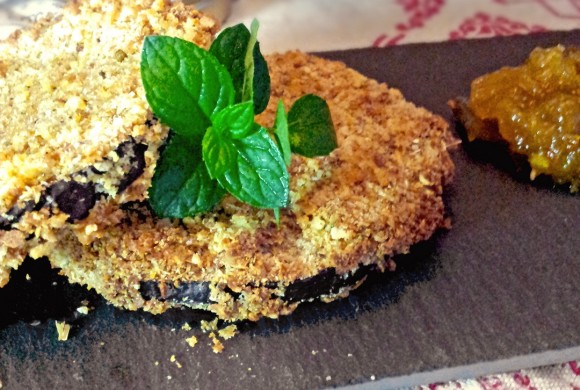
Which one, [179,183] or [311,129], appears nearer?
[179,183]

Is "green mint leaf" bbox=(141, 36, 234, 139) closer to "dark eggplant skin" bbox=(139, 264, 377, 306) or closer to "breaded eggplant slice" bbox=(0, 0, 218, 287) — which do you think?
"breaded eggplant slice" bbox=(0, 0, 218, 287)

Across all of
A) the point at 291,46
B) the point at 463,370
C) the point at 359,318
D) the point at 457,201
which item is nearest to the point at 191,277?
the point at 359,318

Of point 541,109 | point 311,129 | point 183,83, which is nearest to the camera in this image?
point 183,83

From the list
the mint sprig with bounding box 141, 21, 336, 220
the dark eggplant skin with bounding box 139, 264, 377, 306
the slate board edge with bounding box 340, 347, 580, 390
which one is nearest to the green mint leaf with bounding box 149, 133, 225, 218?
the mint sprig with bounding box 141, 21, 336, 220

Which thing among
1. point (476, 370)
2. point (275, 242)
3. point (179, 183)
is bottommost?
point (476, 370)

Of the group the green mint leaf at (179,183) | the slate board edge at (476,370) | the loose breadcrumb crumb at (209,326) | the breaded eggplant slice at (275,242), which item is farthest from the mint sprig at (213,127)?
the slate board edge at (476,370)

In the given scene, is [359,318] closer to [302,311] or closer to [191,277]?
[302,311]

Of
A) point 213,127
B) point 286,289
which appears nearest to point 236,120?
point 213,127

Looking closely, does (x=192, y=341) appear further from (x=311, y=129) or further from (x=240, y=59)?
(x=240, y=59)
